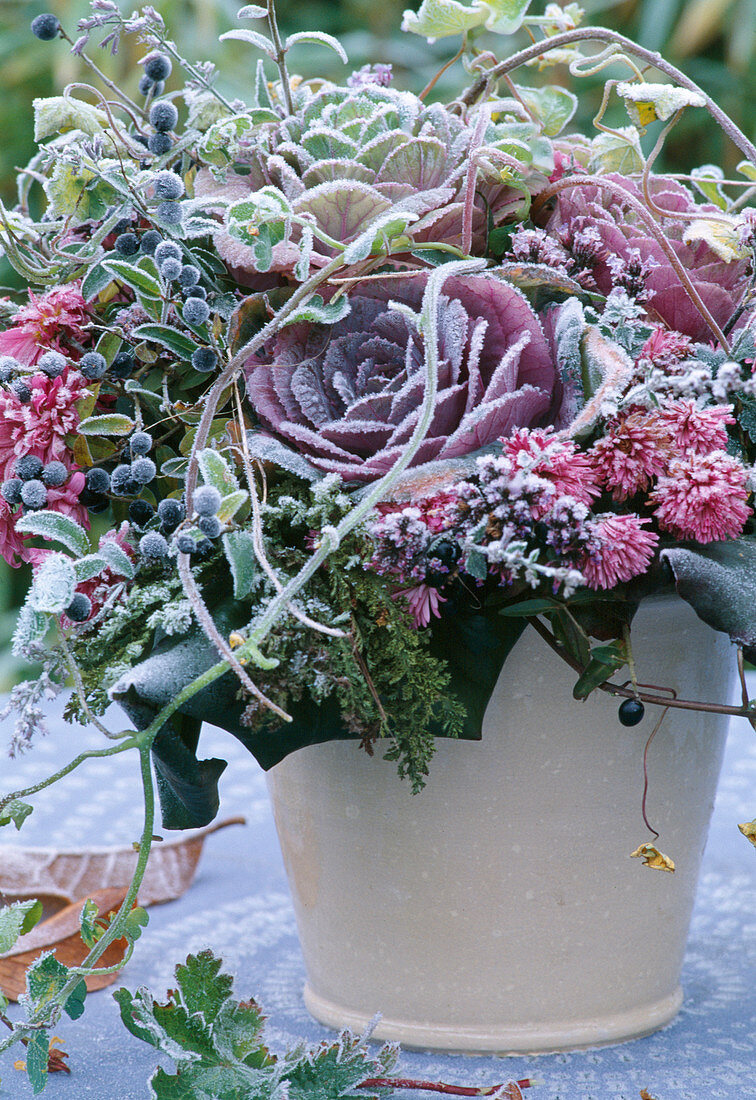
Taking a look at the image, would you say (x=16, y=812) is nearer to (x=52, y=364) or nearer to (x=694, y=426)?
(x=52, y=364)

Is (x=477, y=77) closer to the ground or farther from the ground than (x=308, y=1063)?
farther from the ground

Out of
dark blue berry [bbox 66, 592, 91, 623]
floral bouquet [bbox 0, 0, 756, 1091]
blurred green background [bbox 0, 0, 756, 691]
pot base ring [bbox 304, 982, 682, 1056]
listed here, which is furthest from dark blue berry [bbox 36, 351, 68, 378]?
blurred green background [bbox 0, 0, 756, 691]

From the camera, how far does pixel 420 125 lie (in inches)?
19.8

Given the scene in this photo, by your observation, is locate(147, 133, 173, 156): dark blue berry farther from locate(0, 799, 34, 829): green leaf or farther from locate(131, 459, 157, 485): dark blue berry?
locate(0, 799, 34, 829): green leaf

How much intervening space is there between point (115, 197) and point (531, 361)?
8.1 inches

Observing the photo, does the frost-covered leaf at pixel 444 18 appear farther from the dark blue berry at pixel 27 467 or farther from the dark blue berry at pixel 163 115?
the dark blue berry at pixel 27 467

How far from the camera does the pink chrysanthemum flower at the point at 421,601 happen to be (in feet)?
1.28

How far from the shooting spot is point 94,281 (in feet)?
1.47

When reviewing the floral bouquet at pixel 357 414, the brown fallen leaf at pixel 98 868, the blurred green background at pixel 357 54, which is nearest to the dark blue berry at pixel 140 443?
the floral bouquet at pixel 357 414

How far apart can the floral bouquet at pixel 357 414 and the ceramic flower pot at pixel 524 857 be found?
3cm

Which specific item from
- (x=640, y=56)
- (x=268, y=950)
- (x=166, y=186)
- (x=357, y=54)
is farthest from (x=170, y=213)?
(x=357, y=54)

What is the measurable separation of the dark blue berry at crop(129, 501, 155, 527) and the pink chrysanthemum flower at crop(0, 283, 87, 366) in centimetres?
8

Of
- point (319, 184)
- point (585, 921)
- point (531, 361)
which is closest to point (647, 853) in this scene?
point (585, 921)

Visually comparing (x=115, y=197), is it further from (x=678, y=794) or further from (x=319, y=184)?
(x=678, y=794)
